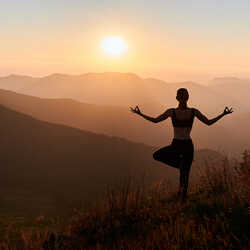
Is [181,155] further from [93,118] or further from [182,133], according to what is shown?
[93,118]

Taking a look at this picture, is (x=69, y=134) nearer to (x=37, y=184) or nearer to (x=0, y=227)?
(x=37, y=184)

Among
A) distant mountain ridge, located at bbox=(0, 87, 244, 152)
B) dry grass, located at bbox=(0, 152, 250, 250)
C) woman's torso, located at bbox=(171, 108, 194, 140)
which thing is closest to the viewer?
dry grass, located at bbox=(0, 152, 250, 250)

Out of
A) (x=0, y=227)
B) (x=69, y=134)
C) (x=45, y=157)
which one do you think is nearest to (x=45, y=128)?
(x=69, y=134)

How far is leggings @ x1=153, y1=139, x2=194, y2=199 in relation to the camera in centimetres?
601

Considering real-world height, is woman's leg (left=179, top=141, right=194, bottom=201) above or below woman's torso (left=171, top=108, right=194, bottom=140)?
below

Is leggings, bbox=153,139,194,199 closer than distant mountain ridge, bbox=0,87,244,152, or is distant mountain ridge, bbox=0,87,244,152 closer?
leggings, bbox=153,139,194,199

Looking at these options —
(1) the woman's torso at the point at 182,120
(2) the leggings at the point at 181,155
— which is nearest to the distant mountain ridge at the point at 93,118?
(2) the leggings at the point at 181,155

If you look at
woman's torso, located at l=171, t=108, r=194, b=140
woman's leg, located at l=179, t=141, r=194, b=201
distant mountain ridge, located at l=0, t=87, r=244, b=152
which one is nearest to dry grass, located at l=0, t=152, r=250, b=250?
woman's leg, located at l=179, t=141, r=194, b=201

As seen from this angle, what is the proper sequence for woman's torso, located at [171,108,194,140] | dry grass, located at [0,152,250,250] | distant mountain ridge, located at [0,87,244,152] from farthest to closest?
distant mountain ridge, located at [0,87,244,152] → woman's torso, located at [171,108,194,140] → dry grass, located at [0,152,250,250]

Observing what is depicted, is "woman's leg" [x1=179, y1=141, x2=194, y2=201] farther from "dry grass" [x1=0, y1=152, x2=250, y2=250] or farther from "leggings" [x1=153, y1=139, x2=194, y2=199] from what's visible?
"dry grass" [x1=0, y1=152, x2=250, y2=250]

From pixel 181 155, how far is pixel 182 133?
371mm

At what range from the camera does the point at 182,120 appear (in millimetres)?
5949

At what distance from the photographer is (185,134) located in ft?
19.7

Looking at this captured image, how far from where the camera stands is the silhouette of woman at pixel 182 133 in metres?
5.94
